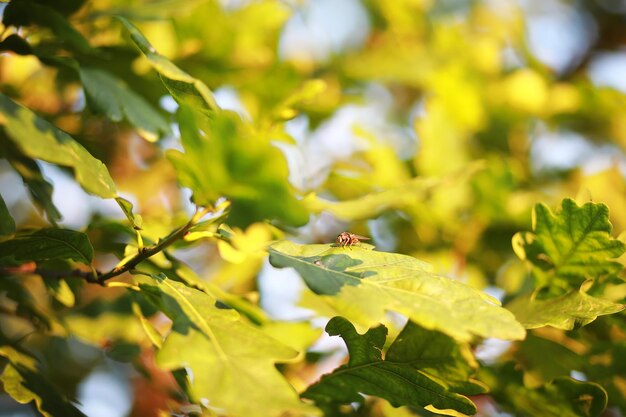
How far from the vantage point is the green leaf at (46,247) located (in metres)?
0.92

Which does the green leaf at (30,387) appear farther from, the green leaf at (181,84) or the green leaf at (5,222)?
the green leaf at (181,84)

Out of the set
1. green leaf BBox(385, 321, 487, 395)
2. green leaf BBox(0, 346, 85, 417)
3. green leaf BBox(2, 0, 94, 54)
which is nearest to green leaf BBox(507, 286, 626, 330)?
green leaf BBox(385, 321, 487, 395)

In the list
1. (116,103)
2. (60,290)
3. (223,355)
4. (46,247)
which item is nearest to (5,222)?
(46,247)

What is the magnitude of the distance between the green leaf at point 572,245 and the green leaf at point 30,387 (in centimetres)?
81

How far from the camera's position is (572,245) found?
38.8 inches

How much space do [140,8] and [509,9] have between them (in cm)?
191

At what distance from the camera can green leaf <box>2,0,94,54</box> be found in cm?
104

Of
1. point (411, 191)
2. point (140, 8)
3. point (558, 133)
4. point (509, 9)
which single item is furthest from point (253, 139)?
point (509, 9)

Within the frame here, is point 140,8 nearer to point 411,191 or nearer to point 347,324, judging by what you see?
point 411,191

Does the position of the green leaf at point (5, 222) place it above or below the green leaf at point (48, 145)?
below

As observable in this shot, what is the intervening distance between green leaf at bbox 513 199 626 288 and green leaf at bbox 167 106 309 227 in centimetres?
45

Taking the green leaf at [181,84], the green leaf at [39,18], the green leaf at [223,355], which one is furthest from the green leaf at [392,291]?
the green leaf at [39,18]

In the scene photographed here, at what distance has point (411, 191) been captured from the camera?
118 centimetres

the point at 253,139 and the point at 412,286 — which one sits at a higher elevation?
the point at 253,139
